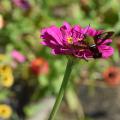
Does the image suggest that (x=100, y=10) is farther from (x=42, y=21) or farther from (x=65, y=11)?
(x=65, y=11)

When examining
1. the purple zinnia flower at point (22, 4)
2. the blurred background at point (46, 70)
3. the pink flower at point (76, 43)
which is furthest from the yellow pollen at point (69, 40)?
the purple zinnia flower at point (22, 4)

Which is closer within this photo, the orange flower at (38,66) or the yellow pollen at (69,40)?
the yellow pollen at (69,40)

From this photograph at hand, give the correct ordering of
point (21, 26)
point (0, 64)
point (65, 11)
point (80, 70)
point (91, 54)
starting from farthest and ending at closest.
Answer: point (65, 11) < point (80, 70) < point (21, 26) < point (0, 64) < point (91, 54)

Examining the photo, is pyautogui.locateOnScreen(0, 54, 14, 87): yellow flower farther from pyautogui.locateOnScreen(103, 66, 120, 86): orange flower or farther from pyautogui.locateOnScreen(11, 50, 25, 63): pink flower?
pyautogui.locateOnScreen(103, 66, 120, 86): orange flower

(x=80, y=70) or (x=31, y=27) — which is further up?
(x=31, y=27)


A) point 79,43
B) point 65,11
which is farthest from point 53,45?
point 65,11

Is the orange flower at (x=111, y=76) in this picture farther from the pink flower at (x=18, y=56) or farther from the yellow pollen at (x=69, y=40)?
the yellow pollen at (x=69, y=40)
